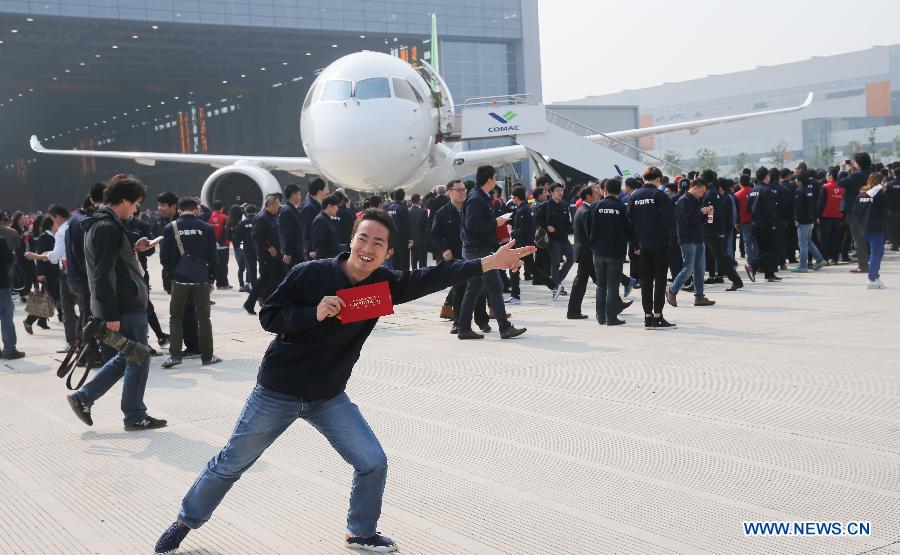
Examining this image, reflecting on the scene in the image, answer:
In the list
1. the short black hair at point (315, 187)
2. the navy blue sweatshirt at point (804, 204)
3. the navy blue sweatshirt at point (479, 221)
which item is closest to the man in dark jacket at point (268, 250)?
the short black hair at point (315, 187)

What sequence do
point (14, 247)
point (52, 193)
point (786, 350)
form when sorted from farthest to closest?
point (52, 193), point (14, 247), point (786, 350)

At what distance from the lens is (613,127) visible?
60.8 meters

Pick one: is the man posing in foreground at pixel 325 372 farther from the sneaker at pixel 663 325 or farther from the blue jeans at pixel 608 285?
the blue jeans at pixel 608 285

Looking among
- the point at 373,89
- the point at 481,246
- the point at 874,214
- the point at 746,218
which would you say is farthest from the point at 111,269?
the point at 373,89

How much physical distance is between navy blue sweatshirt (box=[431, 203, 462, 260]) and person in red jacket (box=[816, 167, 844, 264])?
8039mm

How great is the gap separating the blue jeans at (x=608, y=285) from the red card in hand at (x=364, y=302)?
7041mm

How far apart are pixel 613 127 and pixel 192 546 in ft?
194

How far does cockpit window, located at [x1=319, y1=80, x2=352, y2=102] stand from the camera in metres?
18.9

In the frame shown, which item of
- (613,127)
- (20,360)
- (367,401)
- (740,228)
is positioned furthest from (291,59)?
(367,401)

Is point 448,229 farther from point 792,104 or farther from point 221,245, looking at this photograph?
point 792,104

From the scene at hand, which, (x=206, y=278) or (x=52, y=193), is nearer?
(x=206, y=278)

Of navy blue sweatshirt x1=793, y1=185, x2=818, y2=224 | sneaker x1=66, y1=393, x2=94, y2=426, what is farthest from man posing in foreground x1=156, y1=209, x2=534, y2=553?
navy blue sweatshirt x1=793, y1=185, x2=818, y2=224

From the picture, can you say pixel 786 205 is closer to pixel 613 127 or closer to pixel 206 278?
pixel 206 278

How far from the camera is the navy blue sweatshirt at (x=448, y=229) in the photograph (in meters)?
11.1
